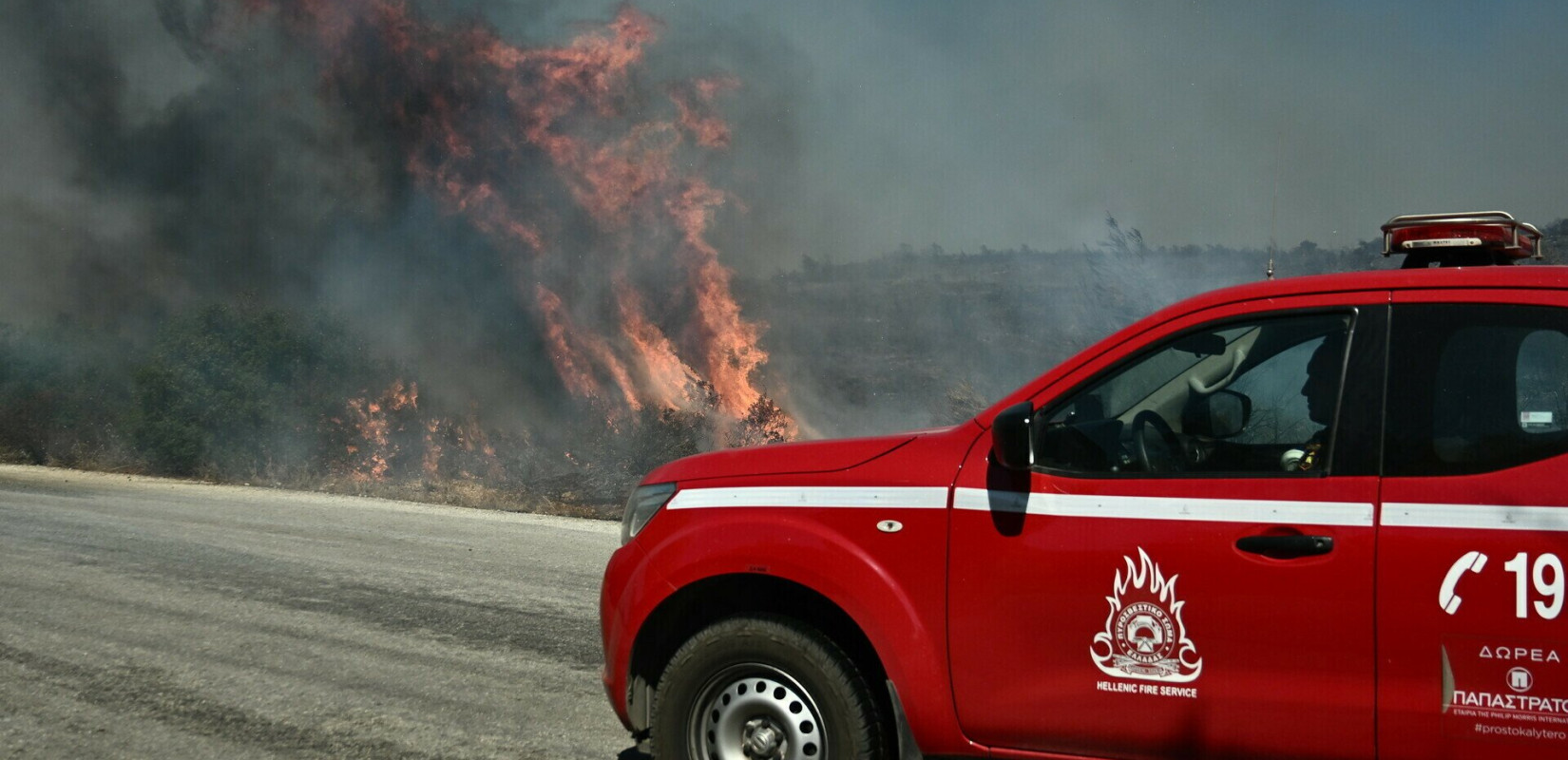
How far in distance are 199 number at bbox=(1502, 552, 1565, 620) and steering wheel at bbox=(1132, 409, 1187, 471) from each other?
894 millimetres

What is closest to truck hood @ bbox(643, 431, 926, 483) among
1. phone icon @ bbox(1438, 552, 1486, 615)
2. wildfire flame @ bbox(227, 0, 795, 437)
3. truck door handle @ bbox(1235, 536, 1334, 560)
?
truck door handle @ bbox(1235, 536, 1334, 560)

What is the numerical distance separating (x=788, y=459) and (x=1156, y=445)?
124cm

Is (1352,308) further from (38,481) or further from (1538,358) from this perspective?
(38,481)

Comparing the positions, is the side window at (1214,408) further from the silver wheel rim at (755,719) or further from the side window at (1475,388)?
the silver wheel rim at (755,719)

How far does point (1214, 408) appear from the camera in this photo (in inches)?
155

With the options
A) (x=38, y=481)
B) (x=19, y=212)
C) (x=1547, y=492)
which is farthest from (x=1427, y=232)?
(x=19, y=212)

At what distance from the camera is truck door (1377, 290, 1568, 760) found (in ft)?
10.8

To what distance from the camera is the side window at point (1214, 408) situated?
380cm

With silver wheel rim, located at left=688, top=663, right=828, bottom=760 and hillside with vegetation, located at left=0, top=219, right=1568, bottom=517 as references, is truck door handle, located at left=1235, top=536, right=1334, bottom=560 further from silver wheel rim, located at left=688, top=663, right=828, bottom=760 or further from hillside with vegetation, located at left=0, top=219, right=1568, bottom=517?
hillside with vegetation, located at left=0, top=219, right=1568, bottom=517

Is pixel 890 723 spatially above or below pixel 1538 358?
below

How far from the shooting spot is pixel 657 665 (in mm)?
4715

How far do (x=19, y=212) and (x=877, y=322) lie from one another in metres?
22.4

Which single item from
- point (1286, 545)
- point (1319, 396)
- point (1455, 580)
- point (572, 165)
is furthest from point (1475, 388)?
point (572, 165)

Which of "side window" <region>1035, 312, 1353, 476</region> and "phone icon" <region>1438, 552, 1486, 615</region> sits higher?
"side window" <region>1035, 312, 1353, 476</region>
